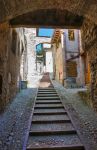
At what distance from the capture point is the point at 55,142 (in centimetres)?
367

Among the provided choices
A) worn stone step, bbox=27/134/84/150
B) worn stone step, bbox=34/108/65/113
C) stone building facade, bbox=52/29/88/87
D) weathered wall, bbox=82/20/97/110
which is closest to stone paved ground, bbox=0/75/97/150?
worn stone step, bbox=27/134/84/150

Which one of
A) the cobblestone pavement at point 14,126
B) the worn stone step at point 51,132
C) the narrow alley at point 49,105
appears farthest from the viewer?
the worn stone step at point 51,132

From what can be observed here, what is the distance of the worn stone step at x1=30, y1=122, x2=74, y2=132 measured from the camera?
4.38 metres

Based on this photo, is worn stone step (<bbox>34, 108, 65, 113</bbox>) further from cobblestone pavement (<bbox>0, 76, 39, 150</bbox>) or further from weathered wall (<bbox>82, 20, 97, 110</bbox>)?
weathered wall (<bbox>82, 20, 97, 110</bbox>)

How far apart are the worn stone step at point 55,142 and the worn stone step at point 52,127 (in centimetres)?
34

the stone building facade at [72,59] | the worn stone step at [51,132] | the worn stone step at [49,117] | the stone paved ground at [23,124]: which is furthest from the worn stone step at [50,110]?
the stone building facade at [72,59]

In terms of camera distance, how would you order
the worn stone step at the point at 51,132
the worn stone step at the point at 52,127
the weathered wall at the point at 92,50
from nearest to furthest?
the worn stone step at the point at 51,132, the worn stone step at the point at 52,127, the weathered wall at the point at 92,50

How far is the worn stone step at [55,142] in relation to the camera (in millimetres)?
3374

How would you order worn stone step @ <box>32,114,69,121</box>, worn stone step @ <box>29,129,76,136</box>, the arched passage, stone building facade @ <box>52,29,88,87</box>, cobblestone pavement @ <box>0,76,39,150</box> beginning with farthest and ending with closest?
stone building facade @ <box>52,29,88,87</box> → worn stone step @ <box>32,114,69,121</box> → worn stone step @ <box>29,129,76,136</box> → cobblestone pavement @ <box>0,76,39,150</box> → the arched passage

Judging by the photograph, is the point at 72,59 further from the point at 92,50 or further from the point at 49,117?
the point at 49,117

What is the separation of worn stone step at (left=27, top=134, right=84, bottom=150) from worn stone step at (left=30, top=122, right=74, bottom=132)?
34 centimetres

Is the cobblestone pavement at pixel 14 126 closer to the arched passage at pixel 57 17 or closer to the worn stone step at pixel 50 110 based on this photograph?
the worn stone step at pixel 50 110

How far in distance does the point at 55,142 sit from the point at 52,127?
0.86 metres

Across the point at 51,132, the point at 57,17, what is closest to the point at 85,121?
the point at 51,132
